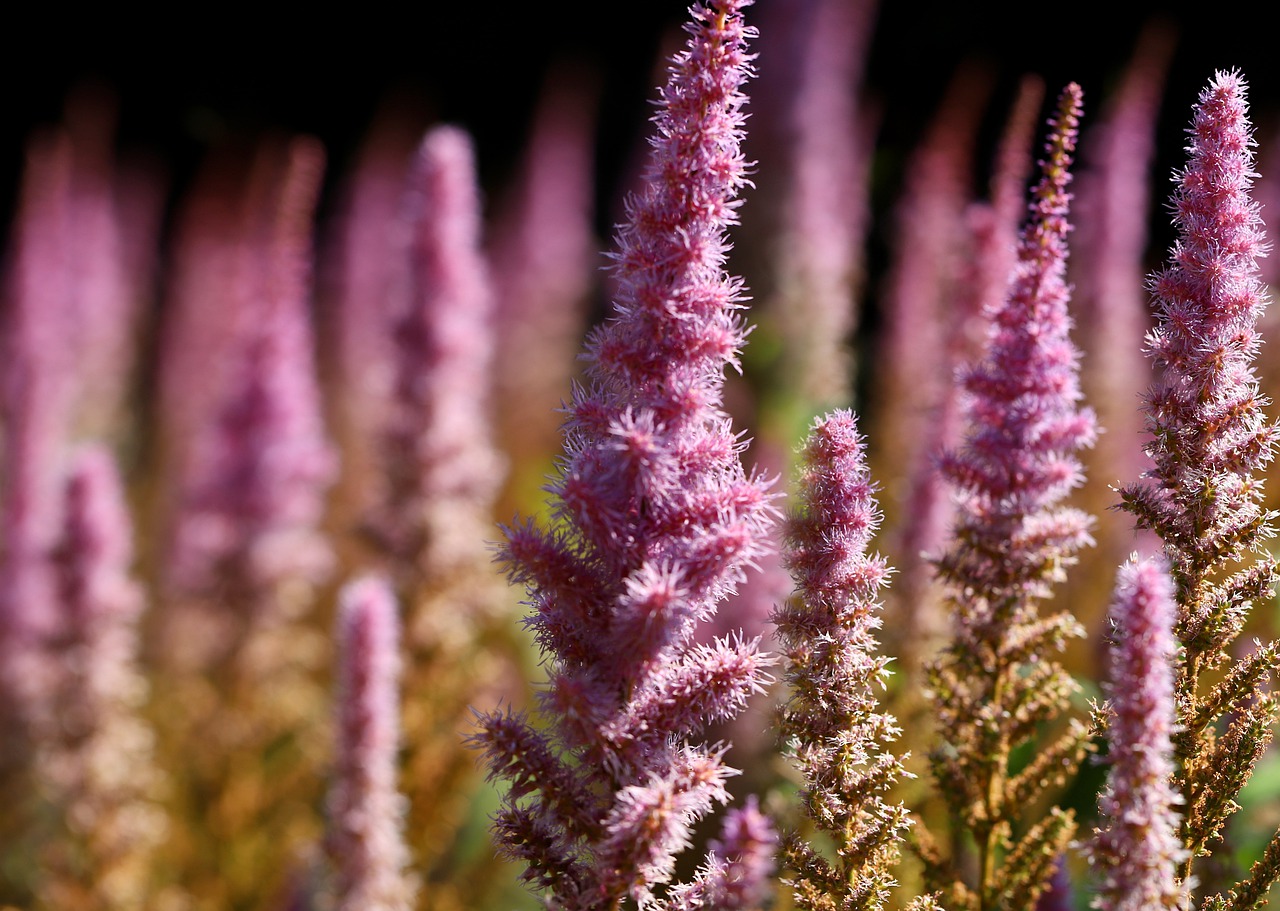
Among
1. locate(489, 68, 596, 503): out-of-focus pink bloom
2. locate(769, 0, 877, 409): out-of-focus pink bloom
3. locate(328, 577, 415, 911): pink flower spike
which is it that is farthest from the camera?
locate(489, 68, 596, 503): out-of-focus pink bloom

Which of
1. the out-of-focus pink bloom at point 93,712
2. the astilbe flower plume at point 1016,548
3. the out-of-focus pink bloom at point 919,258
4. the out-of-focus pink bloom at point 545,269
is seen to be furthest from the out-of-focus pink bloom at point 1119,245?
the out-of-focus pink bloom at point 545,269

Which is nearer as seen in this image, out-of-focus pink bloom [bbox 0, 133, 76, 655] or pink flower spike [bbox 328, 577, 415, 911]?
pink flower spike [bbox 328, 577, 415, 911]

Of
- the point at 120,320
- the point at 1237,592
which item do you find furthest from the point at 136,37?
the point at 1237,592

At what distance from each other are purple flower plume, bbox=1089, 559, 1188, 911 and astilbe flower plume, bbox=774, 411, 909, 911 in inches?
8.7

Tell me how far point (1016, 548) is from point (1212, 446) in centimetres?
22

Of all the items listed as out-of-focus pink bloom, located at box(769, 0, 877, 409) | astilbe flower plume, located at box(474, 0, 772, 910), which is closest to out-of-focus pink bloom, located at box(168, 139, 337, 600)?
out-of-focus pink bloom, located at box(769, 0, 877, 409)

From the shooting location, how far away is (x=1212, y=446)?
3.78ft

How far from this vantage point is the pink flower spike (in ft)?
6.64

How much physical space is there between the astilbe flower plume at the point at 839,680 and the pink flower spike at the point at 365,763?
1.04 meters

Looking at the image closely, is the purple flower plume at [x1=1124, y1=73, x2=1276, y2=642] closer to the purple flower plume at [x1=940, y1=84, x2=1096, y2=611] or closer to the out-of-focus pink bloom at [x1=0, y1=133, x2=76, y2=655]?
the purple flower plume at [x1=940, y1=84, x2=1096, y2=611]

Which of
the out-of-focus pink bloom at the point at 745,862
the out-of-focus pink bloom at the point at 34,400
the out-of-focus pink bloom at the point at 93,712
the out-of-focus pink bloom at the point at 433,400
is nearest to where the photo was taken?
the out-of-focus pink bloom at the point at 745,862

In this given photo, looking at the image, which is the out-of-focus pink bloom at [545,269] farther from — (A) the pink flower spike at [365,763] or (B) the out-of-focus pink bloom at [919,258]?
(A) the pink flower spike at [365,763]

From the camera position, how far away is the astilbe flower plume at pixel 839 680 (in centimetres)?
116

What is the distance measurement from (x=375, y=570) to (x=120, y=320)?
4.72 m
